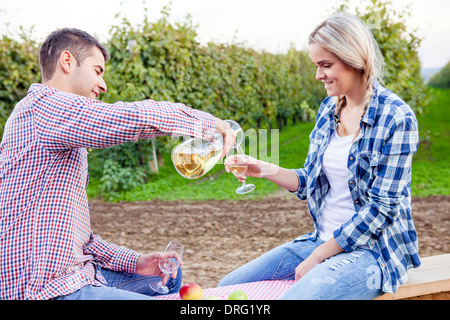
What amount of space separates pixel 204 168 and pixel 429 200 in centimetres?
622

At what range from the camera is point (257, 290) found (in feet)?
8.55

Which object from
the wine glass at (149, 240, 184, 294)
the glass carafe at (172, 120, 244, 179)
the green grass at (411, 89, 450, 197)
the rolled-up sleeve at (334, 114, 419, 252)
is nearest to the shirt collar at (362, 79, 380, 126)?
the rolled-up sleeve at (334, 114, 419, 252)

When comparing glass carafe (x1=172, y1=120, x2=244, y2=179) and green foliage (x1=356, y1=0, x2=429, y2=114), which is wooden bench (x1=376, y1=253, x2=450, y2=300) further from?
green foliage (x1=356, y1=0, x2=429, y2=114)

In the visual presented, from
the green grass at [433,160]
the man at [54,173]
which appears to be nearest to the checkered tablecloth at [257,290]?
the man at [54,173]

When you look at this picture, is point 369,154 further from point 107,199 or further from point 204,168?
point 107,199

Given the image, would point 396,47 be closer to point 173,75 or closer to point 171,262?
point 173,75

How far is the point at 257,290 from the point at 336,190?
29.1 inches

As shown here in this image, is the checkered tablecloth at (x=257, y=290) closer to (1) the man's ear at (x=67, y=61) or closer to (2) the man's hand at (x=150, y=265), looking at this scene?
(2) the man's hand at (x=150, y=265)

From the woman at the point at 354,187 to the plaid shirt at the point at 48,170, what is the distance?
0.75 metres

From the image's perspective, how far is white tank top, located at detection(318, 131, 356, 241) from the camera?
2.57m

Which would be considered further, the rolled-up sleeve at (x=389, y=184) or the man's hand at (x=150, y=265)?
the man's hand at (x=150, y=265)

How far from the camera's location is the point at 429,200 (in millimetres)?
7324

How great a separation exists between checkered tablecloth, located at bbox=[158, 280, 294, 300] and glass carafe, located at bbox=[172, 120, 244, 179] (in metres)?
0.80

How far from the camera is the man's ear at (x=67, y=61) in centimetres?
209
